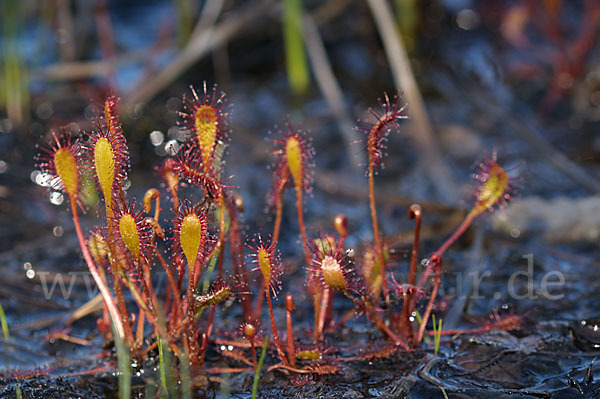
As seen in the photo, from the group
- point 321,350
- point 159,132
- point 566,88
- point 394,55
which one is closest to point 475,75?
point 566,88

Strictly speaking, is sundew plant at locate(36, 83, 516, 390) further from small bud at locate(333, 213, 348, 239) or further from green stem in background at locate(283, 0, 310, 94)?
green stem in background at locate(283, 0, 310, 94)

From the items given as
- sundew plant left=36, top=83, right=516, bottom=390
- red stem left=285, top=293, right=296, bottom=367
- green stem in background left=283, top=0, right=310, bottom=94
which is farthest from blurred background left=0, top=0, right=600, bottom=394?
red stem left=285, top=293, right=296, bottom=367

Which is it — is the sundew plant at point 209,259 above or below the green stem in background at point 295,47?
below

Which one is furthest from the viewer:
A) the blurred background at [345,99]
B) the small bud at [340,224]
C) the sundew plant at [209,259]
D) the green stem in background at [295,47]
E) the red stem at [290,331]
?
the green stem in background at [295,47]

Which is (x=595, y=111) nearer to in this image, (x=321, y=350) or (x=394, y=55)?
(x=394, y=55)

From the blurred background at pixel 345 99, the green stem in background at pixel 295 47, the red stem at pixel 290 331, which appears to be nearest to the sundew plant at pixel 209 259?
the red stem at pixel 290 331

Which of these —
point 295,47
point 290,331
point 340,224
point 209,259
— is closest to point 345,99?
point 295,47

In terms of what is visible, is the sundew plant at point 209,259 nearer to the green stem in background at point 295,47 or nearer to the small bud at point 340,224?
the small bud at point 340,224
